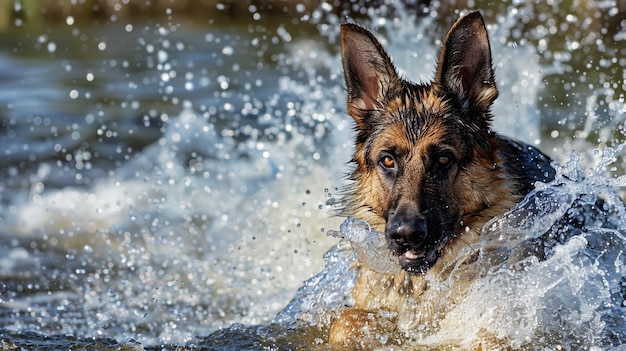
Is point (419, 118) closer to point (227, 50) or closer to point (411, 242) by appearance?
point (411, 242)

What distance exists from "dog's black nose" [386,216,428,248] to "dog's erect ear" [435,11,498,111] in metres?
0.88

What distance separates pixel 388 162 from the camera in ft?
16.4

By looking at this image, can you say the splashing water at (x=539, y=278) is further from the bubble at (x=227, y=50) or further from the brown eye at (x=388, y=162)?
the bubble at (x=227, y=50)

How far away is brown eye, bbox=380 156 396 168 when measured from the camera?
4.97 meters

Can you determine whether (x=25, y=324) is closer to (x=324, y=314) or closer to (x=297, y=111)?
(x=324, y=314)

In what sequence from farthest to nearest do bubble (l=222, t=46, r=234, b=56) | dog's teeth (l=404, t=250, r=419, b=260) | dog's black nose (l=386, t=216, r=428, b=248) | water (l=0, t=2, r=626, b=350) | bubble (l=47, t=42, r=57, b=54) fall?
bubble (l=47, t=42, r=57, b=54) → bubble (l=222, t=46, r=234, b=56) → water (l=0, t=2, r=626, b=350) → dog's teeth (l=404, t=250, r=419, b=260) → dog's black nose (l=386, t=216, r=428, b=248)

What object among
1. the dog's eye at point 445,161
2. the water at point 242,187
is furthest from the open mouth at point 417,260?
the dog's eye at point 445,161

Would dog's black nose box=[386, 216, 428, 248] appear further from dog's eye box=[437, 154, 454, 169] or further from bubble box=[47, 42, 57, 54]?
bubble box=[47, 42, 57, 54]

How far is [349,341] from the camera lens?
196 inches

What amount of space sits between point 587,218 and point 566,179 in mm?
583

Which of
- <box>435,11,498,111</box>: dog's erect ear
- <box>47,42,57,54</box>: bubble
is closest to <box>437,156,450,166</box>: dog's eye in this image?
<box>435,11,498,111</box>: dog's erect ear

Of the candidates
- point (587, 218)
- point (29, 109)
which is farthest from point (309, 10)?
point (587, 218)

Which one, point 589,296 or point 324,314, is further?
point 324,314

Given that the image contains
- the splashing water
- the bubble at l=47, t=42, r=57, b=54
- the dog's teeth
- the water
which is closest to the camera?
the dog's teeth
